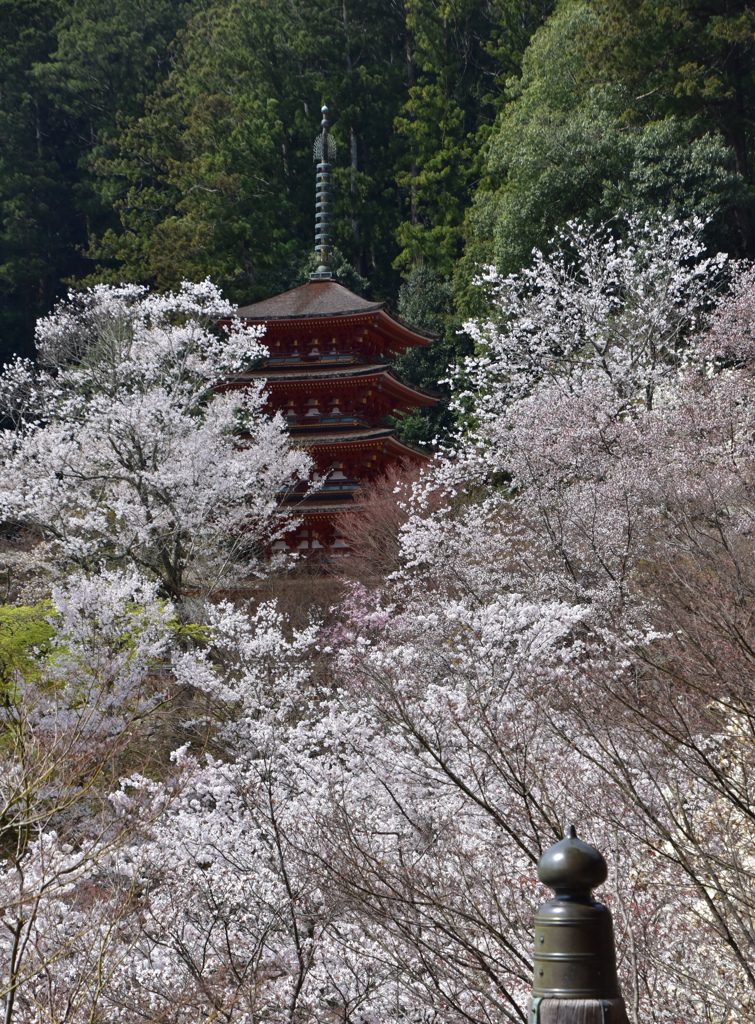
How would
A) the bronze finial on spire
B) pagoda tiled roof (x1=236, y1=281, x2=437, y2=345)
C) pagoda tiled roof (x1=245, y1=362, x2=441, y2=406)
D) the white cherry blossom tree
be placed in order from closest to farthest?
the white cherry blossom tree < pagoda tiled roof (x1=245, y1=362, x2=441, y2=406) < pagoda tiled roof (x1=236, y1=281, x2=437, y2=345) < the bronze finial on spire

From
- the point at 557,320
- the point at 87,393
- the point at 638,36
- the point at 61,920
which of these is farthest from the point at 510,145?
the point at 61,920

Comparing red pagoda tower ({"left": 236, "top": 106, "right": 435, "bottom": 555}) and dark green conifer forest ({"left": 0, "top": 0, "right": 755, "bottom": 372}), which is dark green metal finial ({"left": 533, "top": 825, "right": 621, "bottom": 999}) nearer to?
red pagoda tower ({"left": 236, "top": 106, "right": 435, "bottom": 555})

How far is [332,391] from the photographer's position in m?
20.5

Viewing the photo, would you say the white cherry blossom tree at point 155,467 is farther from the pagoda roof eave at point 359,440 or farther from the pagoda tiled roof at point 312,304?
the pagoda tiled roof at point 312,304

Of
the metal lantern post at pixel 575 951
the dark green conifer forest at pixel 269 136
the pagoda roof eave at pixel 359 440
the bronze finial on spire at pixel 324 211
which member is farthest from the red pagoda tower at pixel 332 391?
the metal lantern post at pixel 575 951

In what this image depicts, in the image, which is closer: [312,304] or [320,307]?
[320,307]

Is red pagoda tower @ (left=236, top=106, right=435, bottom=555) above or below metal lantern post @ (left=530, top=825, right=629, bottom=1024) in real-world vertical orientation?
above

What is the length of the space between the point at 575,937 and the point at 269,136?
103 ft

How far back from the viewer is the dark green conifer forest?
2725 cm

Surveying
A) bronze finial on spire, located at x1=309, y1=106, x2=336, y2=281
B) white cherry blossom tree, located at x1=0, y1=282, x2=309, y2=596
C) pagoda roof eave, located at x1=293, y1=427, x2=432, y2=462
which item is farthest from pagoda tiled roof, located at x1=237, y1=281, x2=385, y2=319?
pagoda roof eave, located at x1=293, y1=427, x2=432, y2=462

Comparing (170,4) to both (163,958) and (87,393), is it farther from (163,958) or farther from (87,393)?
(163,958)

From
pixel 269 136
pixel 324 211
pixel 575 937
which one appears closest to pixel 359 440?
pixel 324 211

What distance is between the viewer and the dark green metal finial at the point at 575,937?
1.76 m

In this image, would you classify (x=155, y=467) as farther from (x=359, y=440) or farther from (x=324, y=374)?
(x=324, y=374)
